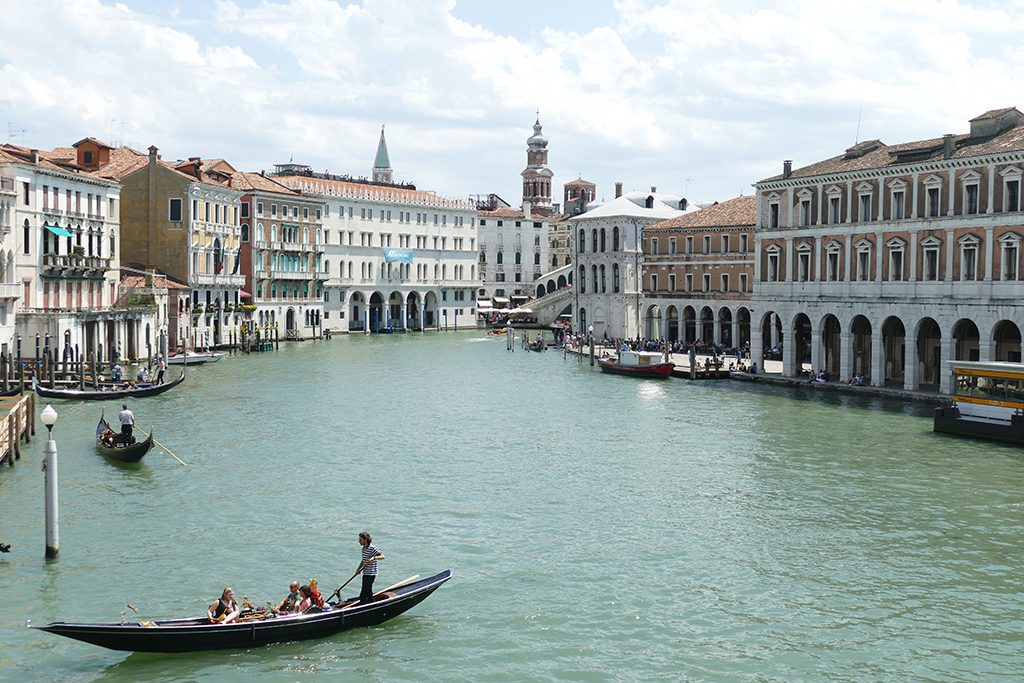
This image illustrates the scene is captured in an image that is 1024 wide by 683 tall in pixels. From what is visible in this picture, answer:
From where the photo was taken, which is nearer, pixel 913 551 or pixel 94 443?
pixel 913 551

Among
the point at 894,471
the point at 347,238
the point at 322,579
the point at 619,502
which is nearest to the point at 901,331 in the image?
the point at 894,471

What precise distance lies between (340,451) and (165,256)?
35.2m

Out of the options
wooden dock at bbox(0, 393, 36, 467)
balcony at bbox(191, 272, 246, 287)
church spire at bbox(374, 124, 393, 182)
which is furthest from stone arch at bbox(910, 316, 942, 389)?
church spire at bbox(374, 124, 393, 182)

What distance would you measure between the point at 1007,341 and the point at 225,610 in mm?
28532

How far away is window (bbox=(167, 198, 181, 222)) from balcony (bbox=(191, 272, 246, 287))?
3.16m

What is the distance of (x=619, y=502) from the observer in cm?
2123

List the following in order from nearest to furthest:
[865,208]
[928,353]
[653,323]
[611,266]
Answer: [928,353]
[865,208]
[653,323]
[611,266]

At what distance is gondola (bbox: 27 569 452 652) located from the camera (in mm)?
12812

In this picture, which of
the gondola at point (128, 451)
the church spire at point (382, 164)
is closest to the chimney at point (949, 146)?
the gondola at point (128, 451)

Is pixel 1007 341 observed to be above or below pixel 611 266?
below

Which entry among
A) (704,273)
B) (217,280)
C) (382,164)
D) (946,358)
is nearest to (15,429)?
(946,358)

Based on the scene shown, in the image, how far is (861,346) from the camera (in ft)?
132

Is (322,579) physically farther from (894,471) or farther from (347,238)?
(347,238)

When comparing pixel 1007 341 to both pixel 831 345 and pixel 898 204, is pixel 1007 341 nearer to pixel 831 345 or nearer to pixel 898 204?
pixel 898 204
